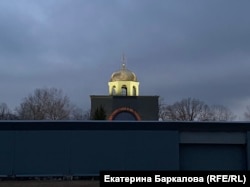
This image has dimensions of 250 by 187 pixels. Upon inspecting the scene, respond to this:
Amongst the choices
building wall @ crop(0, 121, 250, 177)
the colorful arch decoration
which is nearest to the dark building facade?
the colorful arch decoration

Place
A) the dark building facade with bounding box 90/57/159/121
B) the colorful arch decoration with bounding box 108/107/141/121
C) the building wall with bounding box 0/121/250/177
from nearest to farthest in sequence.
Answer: the building wall with bounding box 0/121/250/177 < the colorful arch decoration with bounding box 108/107/141/121 < the dark building facade with bounding box 90/57/159/121

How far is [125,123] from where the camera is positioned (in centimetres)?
3662

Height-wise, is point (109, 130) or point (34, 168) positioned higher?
point (109, 130)

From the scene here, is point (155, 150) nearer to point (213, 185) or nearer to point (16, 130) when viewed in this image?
point (16, 130)

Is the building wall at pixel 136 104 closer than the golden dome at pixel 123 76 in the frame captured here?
Yes

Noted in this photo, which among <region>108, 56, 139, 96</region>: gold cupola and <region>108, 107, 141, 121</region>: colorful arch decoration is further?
<region>108, 56, 139, 96</region>: gold cupola

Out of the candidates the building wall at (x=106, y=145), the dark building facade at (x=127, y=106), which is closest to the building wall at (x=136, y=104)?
the dark building facade at (x=127, y=106)

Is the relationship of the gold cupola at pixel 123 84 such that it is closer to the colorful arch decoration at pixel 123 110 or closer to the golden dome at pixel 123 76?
the golden dome at pixel 123 76

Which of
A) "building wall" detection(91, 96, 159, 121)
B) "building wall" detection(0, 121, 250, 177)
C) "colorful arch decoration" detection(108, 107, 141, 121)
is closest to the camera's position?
"building wall" detection(0, 121, 250, 177)

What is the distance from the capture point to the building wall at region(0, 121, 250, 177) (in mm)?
35844

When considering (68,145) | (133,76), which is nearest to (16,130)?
(68,145)

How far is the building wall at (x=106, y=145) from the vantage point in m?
35.8

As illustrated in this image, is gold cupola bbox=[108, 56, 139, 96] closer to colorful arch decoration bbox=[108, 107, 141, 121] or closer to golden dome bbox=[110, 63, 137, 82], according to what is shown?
→ golden dome bbox=[110, 63, 137, 82]

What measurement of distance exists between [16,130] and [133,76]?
37.2 m
